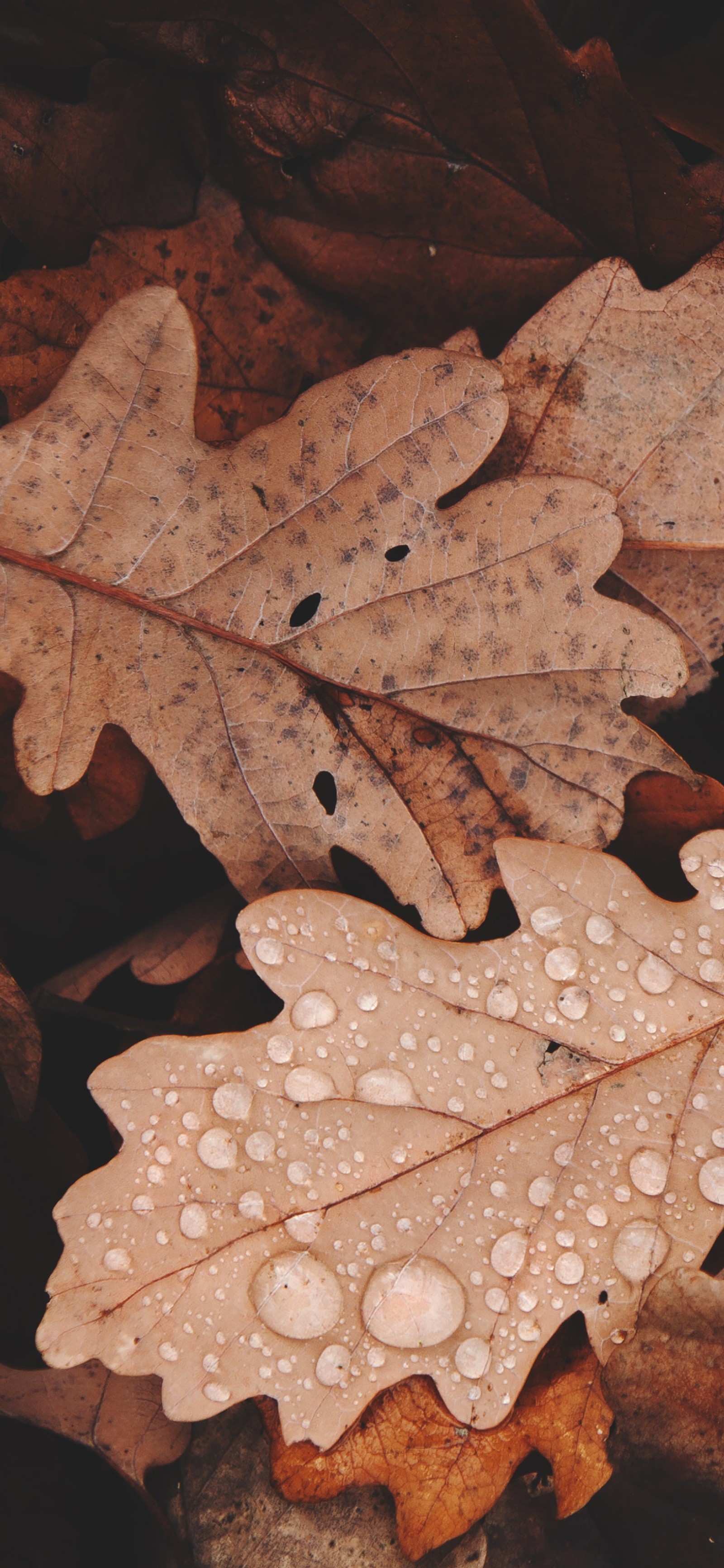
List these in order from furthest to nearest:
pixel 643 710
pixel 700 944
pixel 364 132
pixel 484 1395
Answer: pixel 643 710
pixel 364 132
pixel 700 944
pixel 484 1395

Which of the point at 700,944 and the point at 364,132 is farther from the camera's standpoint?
the point at 364,132

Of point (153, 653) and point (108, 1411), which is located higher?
point (153, 653)

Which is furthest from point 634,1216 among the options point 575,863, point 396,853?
point 396,853

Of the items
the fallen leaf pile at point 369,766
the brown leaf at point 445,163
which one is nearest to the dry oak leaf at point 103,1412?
the fallen leaf pile at point 369,766

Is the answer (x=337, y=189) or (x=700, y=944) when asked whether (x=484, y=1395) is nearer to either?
(x=700, y=944)

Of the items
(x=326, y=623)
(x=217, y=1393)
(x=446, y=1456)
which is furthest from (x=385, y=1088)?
(x=326, y=623)

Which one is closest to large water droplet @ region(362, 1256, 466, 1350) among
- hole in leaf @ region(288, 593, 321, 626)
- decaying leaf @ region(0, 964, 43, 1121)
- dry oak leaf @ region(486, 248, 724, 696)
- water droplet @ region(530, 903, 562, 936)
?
water droplet @ region(530, 903, 562, 936)

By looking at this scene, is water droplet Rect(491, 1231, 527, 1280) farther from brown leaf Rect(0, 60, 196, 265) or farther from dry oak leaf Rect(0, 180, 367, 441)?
brown leaf Rect(0, 60, 196, 265)
